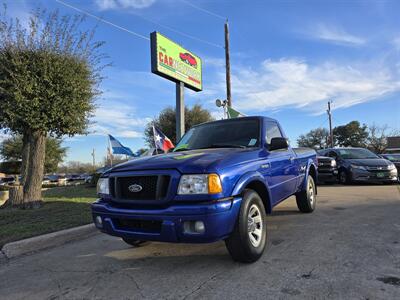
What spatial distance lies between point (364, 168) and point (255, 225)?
1059 cm

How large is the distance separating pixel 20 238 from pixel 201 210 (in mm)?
3866

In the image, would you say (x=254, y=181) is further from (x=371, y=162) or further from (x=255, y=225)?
(x=371, y=162)

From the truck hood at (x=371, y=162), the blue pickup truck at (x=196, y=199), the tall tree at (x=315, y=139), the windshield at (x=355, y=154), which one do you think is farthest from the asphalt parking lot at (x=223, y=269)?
the tall tree at (x=315, y=139)

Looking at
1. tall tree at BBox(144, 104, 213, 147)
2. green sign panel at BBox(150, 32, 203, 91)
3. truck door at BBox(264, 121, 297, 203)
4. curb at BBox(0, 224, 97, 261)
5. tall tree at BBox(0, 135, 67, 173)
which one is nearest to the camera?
truck door at BBox(264, 121, 297, 203)

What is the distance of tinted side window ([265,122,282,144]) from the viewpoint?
5.32 m

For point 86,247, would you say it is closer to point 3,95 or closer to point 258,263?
point 258,263

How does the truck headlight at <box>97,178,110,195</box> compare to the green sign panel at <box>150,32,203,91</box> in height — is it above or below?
below

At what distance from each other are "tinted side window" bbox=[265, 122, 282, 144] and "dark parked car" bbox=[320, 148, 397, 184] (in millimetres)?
8544

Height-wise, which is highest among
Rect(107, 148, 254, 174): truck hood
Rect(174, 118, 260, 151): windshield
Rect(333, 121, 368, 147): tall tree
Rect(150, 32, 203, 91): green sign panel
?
Rect(333, 121, 368, 147): tall tree

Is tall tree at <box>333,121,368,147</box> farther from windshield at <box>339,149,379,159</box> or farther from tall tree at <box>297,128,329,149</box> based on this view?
windshield at <box>339,149,379,159</box>

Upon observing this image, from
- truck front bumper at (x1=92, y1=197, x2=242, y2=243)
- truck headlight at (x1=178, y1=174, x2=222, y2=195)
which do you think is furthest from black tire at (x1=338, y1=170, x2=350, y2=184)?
truck headlight at (x1=178, y1=174, x2=222, y2=195)

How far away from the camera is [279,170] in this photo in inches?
205

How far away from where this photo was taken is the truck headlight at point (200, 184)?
11.7 ft

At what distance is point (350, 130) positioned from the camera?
7419cm
